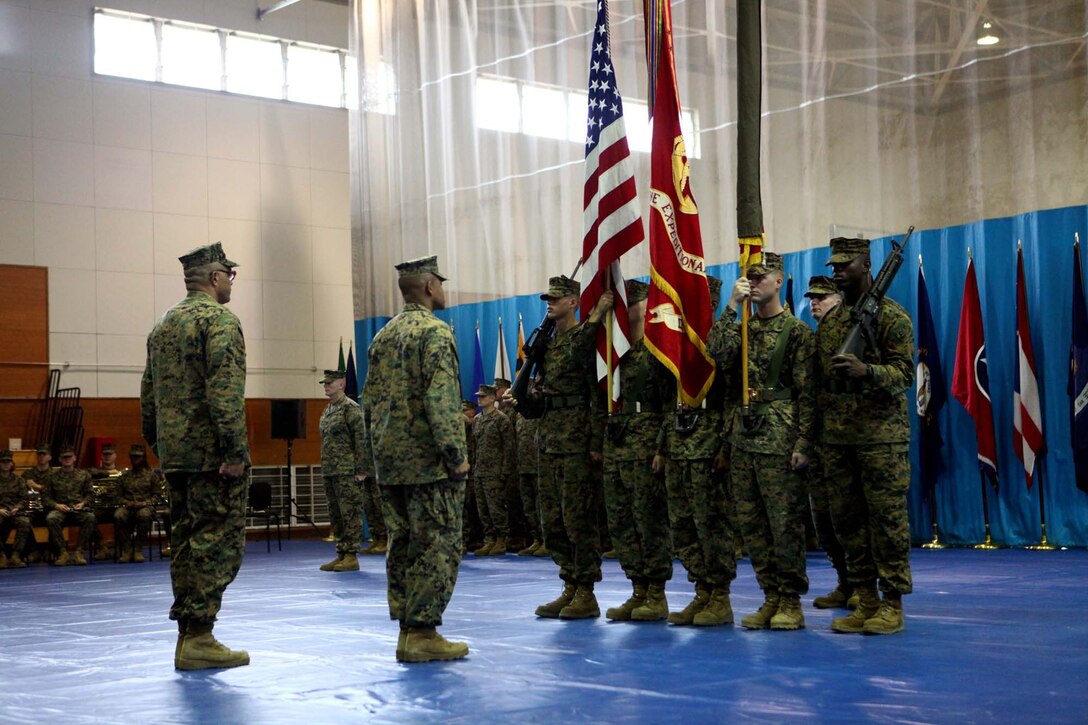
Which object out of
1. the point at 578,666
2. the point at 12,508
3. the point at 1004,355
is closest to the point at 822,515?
the point at 578,666

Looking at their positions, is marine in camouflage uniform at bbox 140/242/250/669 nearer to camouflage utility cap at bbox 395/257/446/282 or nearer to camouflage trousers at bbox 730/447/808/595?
camouflage utility cap at bbox 395/257/446/282

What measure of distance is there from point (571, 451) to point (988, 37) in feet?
21.8

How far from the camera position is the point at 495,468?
12.1m

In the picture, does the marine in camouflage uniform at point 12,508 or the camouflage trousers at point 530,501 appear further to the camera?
the marine in camouflage uniform at point 12,508

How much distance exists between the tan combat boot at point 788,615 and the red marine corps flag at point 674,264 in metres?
1.04

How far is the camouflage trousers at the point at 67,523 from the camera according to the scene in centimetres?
1286

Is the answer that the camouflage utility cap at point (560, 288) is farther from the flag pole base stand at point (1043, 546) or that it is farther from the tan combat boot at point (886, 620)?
the flag pole base stand at point (1043, 546)

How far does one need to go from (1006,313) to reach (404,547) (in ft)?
22.2

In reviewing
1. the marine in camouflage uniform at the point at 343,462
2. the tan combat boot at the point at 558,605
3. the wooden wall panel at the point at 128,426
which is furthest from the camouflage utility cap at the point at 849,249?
the wooden wall panel at the point at 128,426

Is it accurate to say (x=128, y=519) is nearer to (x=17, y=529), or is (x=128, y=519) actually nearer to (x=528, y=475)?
(x=17, y=529)

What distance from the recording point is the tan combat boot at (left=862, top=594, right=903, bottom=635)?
5262 mm

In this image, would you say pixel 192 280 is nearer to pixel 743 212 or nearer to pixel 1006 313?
pixel 743 212

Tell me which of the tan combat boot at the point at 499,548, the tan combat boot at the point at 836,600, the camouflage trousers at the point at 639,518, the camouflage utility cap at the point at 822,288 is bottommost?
the tan combat boot at the point at 499,548

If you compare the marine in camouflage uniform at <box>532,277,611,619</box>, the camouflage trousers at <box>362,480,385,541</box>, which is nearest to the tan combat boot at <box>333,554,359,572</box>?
the camouflage trousers at <box>362,480,385,541</box>
